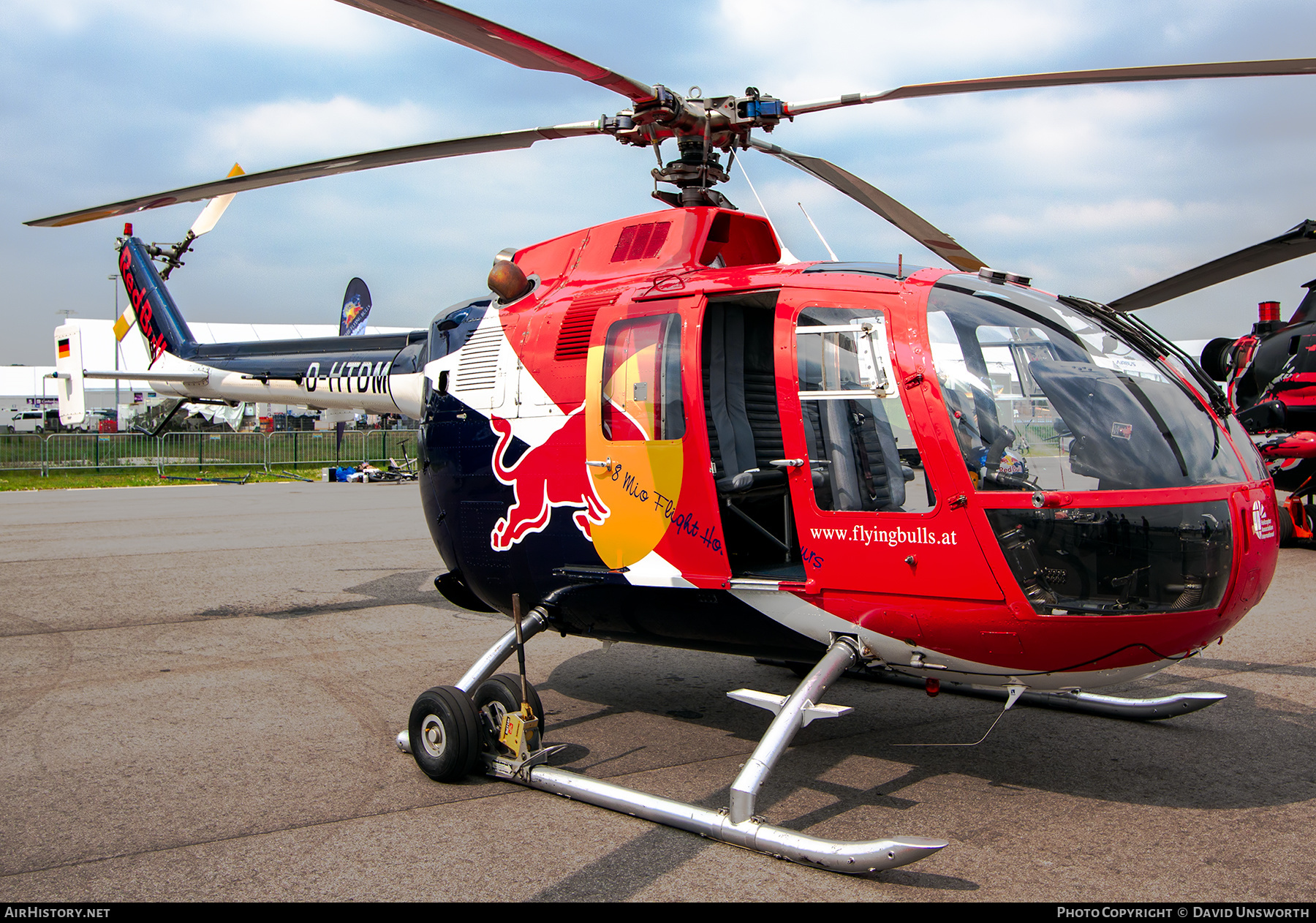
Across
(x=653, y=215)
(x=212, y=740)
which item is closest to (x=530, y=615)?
(x=212, y=740)

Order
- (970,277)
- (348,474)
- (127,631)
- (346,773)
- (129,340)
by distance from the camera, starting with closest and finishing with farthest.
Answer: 1. (970,277)
2. (346,773)
3. (127,631)
4. (348,474)
5. (129,340)

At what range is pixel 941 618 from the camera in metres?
4.32

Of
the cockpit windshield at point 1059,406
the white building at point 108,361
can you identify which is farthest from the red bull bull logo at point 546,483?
the white building at point 108,361

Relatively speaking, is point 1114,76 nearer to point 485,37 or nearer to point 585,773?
point 485,37

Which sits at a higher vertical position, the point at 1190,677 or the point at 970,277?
the point at 970,277

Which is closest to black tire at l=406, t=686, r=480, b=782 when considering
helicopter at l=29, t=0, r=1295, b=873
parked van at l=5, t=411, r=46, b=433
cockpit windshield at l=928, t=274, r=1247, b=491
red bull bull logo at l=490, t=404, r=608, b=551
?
helicopter at l=29, t=0, r=1295, b=873

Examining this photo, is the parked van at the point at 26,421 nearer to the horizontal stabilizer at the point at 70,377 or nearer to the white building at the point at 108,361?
the white building at the point at 108,361

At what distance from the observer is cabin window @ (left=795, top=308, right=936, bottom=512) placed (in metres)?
4.50

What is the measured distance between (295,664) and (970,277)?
19.7 feet

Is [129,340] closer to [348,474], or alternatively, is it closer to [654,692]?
[348,474]

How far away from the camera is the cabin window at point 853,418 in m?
4.50

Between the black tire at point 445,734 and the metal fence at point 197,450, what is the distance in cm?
→ 2823

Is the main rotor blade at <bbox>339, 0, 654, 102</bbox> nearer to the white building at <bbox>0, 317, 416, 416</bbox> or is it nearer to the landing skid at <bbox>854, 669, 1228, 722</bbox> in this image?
the landing skid at <bbox>854, 669, 1228, 722</bbox>
